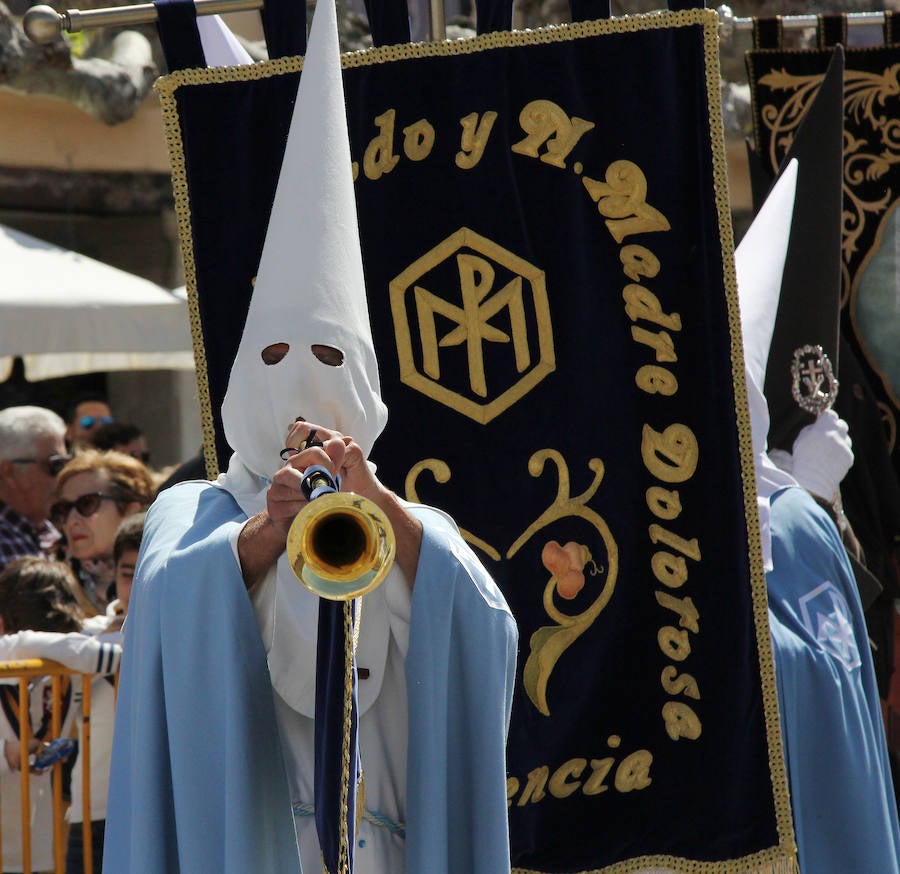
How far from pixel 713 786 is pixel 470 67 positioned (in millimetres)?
1783

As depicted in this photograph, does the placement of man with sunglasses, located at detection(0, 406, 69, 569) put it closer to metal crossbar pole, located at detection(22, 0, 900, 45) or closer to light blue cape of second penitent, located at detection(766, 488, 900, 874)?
metal crossbar pole, located at detection(22, 0, 900, 45)

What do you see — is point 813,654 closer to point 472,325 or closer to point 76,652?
point 472,325

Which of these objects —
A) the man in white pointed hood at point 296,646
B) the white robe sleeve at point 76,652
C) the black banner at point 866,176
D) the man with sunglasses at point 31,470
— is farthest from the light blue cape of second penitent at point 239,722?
the man with sunglasses at point 31,470

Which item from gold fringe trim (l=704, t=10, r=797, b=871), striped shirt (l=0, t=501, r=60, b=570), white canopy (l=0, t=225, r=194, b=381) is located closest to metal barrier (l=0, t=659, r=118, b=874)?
striped shirt (l=0, t=501, r=60, b=570)

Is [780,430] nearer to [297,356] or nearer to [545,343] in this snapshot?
[545,343]

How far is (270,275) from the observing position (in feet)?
8.80

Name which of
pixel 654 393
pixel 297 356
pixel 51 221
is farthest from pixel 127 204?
pixel 297 356

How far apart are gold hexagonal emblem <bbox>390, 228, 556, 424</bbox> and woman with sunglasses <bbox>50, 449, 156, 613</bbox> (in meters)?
1.64

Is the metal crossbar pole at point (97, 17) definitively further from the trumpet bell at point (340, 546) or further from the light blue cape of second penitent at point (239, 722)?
the trumpet bell at point (340, 546)

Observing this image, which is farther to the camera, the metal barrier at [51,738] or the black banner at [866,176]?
the black banner at [866,176]

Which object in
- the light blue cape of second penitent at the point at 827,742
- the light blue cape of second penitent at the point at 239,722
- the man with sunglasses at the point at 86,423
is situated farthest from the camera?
the man with sunglasses at the point at 86,423

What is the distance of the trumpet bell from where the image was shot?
2.21 m

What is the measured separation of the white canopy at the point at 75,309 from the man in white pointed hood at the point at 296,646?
401cm

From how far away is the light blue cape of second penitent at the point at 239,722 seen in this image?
2.49m
